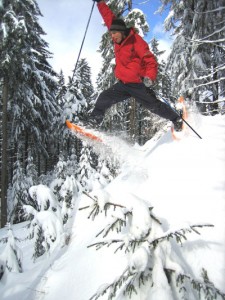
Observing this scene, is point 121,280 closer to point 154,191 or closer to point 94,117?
point 154,191

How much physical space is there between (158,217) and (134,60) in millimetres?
3428

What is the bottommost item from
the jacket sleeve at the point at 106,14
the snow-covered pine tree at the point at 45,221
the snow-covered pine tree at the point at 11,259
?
the snow-covered pine tree at the point at 11,259

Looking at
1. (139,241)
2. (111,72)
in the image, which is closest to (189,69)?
(111,72)

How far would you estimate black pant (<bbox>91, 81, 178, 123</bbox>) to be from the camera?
512 cm

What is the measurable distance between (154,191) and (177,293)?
1361 millimetres

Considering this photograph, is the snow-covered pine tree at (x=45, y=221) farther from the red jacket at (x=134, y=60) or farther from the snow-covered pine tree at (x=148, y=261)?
the snow-covered pine tree at (x=148, y=261)

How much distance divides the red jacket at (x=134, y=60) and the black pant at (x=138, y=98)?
5.4 inches

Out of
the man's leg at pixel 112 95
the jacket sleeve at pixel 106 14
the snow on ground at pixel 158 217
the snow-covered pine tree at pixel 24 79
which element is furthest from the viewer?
the snow-covered pine tree at pixel 24 79

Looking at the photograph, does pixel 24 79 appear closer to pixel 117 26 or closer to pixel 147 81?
pixel 117 26

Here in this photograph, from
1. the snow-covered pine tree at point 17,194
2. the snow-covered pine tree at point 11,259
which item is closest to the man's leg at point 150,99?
the snow-covered pine tree at point 11,259

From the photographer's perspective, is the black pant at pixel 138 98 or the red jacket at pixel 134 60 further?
the black pant at pixel 138 98

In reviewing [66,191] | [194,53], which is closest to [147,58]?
[66,191]

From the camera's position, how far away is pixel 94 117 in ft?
18.8

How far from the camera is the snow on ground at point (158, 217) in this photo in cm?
227
